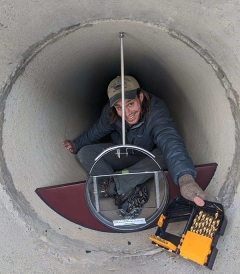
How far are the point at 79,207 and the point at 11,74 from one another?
29.4 inches

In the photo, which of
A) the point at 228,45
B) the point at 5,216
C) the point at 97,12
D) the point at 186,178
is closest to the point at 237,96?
the point at 228,45

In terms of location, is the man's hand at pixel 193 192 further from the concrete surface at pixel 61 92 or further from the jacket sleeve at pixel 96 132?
the jacket sleeve at pixel 96 132

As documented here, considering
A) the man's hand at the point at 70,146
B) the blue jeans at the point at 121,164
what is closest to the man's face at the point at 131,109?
the blue jeans at the point at 121,164

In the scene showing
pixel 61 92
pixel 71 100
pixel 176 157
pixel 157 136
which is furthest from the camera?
pixel 71 100

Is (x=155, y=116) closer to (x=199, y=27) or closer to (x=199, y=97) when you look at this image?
(x=199, y=97)

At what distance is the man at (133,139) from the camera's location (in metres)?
1.70

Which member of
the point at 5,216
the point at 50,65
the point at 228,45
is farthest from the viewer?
the point at 50,65

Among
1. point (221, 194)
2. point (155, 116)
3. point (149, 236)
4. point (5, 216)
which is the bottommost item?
point (5, 216)

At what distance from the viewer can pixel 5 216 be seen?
1.57 metres

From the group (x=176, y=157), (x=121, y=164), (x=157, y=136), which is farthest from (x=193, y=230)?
(x=121, y=164)

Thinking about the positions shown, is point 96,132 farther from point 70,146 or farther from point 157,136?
point 157,136

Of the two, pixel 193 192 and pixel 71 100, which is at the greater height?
pixel 71 100

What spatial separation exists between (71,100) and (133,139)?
2.02ft

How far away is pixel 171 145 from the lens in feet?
5.52
